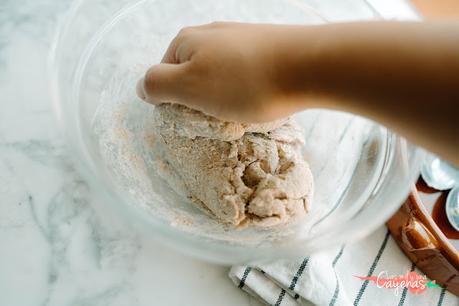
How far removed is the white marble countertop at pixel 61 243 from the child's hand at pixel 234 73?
1.31 feet

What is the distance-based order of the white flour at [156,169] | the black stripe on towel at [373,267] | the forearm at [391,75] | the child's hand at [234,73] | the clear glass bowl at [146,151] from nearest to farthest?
the forearm at [391,75] → the child's hand at [234,73] → the clear glass bowl at [146,151] → the white flour at [156,169] → the black stripe on towel at [373,267]

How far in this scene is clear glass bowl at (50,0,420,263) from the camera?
0.81 m

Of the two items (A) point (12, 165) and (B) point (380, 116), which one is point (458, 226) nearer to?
(B) point (380, 116)

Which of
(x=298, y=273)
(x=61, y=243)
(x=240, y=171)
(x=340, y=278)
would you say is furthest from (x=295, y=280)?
(x=61, y=243)

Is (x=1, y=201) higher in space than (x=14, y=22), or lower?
lower

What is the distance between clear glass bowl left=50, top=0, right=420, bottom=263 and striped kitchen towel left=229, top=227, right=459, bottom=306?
0.36 feet

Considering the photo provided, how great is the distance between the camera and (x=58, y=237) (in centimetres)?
98

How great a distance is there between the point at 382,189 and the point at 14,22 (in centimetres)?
97

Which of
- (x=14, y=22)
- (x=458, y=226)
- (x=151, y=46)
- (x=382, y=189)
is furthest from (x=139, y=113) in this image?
(x=458, y=226)

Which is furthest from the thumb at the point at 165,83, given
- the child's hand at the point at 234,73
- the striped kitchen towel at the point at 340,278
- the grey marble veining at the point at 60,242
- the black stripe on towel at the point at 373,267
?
the black stripe on towel at the point at 373,267

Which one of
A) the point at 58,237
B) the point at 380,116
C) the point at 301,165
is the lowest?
the point at 58,237

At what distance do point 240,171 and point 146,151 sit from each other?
0.23m

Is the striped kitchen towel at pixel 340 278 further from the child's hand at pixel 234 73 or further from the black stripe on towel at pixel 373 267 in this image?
the child's hand at pixel 234 73

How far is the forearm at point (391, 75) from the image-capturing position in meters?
0.52
